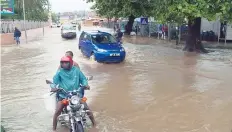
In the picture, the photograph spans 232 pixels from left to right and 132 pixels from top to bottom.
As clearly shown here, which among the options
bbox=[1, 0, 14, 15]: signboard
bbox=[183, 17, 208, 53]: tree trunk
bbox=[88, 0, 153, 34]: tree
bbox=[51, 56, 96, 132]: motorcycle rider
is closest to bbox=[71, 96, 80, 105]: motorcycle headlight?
bbox=[51, 56, 96, 132]: motorcycle rider

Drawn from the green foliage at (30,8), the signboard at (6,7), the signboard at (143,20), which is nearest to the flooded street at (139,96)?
the signboard at (6,7)

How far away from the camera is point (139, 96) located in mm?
10625

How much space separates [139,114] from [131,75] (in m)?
5.80

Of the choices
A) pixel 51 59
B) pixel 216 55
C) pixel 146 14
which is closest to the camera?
pixel 51 59

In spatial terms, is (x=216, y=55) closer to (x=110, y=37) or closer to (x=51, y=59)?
(x=110, y=37)

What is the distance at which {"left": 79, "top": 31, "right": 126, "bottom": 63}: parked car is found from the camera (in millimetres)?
17281

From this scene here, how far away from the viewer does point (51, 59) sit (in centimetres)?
1989

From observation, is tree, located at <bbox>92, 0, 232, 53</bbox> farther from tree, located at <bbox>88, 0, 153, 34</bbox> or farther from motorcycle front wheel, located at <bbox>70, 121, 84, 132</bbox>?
motorcycle front wheel, located at <bbox>70, 121, 84, 132</bbox>

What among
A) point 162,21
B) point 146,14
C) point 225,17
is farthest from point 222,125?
point 146,14

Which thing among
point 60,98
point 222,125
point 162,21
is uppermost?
point 162,21

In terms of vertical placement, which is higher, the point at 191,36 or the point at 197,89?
the point at 191,36

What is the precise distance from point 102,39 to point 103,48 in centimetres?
107

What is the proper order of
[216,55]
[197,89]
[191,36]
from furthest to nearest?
[191,36], [216,55], [197,89]

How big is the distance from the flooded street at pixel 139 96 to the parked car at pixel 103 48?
413 millimetres
